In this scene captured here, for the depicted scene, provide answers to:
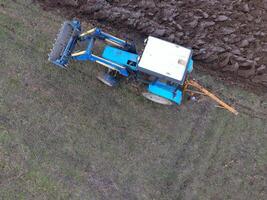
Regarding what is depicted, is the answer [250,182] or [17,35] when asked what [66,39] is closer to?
[17,35]

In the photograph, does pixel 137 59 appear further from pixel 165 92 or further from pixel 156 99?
pixel 156 99

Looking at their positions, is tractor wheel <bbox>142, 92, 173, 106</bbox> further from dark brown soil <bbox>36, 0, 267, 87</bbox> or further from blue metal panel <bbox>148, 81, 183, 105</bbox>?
dark brown soil <bbox>36, 0, 267, 87</bbox>

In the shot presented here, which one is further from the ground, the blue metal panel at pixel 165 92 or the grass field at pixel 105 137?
the blue metal panel at pixel 165 92

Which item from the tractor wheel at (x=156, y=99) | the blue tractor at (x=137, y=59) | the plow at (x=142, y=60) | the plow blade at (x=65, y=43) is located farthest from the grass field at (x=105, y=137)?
the plow blade at (x=65, y=43)

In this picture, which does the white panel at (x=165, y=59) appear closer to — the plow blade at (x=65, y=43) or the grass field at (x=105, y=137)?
the grass field at (x=105, y=137)

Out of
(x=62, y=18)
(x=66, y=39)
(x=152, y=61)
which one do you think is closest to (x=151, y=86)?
(x=152, y=61)
